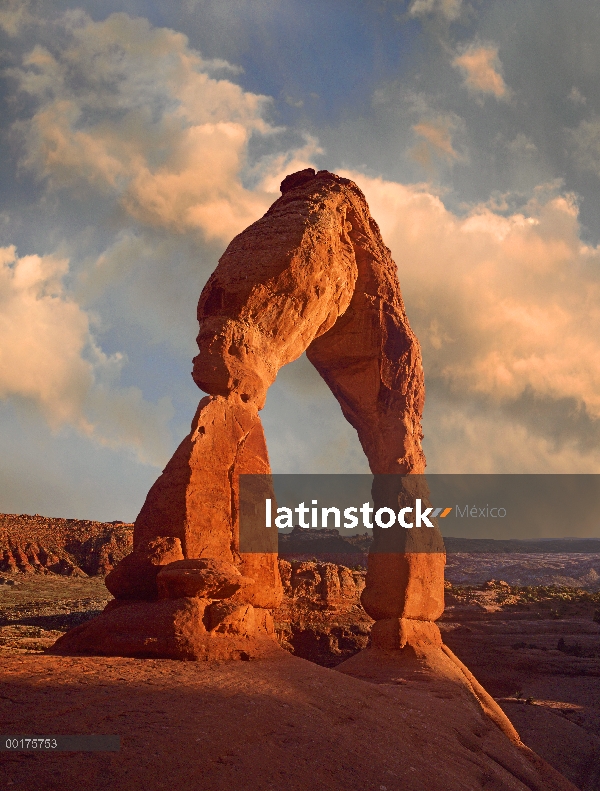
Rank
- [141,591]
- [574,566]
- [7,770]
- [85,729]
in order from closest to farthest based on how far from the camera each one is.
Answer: [7,770] < [85,729] < [141,591] < [574,566]

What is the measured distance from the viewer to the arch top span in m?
8.74

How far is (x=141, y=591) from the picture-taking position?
22.3ft

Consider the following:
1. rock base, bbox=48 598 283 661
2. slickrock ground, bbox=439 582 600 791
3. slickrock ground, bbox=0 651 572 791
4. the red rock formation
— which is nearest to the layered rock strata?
rock base, bbox=48 598 283 661

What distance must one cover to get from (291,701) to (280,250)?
6.31 m

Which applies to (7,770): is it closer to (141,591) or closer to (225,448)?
(141,591)

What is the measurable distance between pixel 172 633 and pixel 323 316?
20.1 ft

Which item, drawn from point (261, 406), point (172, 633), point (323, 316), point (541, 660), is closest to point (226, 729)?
point (172, 633)

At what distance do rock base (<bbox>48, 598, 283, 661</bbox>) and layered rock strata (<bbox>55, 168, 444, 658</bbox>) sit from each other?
0.01m

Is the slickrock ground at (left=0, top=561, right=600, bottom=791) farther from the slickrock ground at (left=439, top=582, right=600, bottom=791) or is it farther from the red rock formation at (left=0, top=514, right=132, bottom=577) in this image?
the red rock formation at (left=0, top=514, right=132, bottom=577)

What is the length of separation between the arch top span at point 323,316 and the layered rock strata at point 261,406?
0.03 m

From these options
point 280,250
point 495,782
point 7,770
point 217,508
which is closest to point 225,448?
point 217,508

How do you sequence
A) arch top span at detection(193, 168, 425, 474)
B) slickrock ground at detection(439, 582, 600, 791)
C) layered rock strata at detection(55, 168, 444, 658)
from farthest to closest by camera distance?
slickrock ground at detection(439, 582, 600, 791), arch top span at detection(193, 168, 425, 474), layered rock strata at detection(55, 168, 444, 658)

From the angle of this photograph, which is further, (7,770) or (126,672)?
(126,672)

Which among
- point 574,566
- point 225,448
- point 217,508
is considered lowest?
point 574,566
